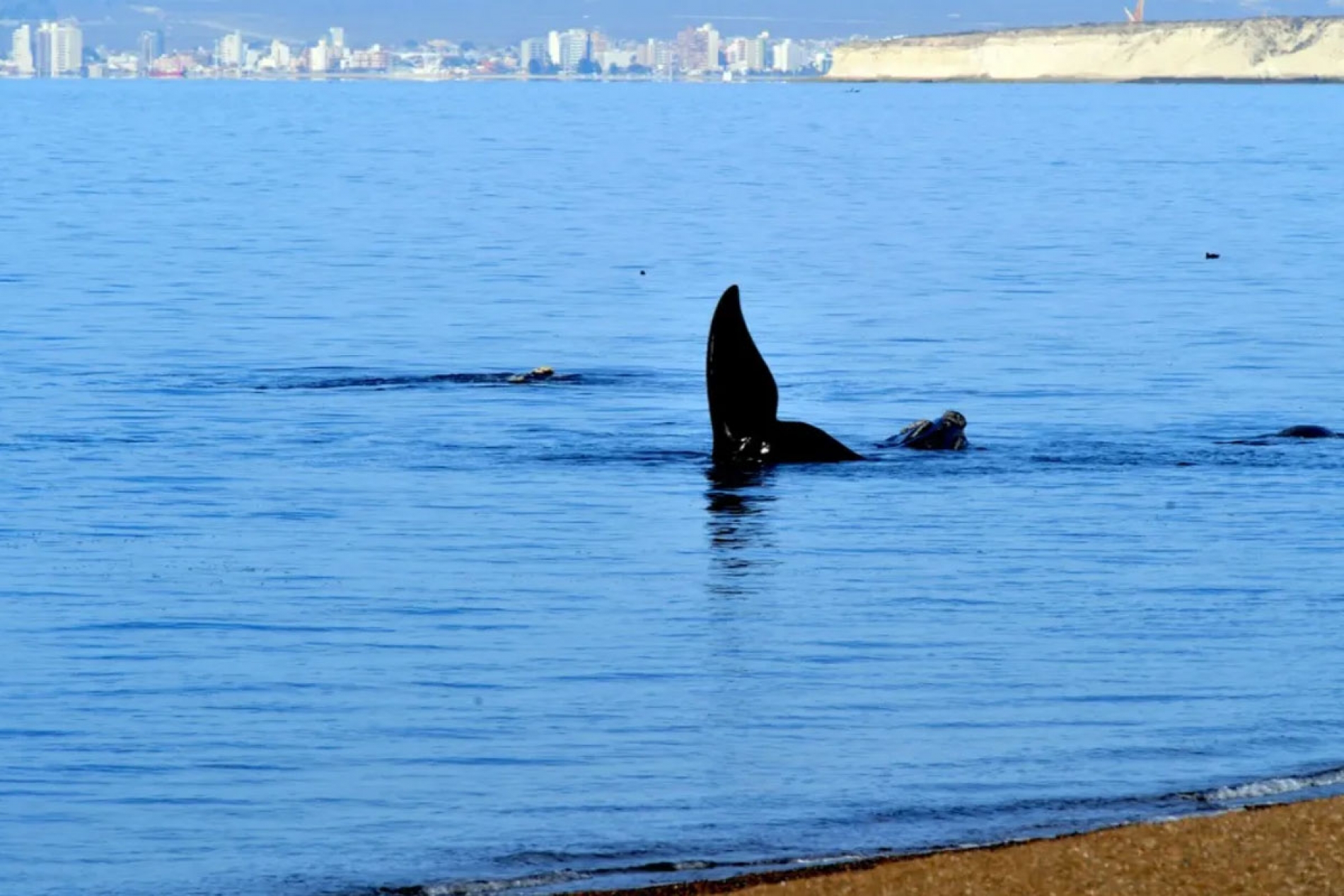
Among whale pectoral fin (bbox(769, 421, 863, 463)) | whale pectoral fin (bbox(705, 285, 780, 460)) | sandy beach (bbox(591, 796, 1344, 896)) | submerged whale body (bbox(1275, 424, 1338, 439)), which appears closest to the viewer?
sandy beach (bbox(591, 796, 1344, 896))

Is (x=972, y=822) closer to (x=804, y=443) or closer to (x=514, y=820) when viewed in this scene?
(x=514, y=820)

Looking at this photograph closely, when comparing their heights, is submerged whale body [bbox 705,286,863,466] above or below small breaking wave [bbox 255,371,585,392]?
above

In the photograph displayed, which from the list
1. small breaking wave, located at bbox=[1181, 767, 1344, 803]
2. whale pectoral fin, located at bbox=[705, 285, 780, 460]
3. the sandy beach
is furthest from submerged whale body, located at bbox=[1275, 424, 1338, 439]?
the sandy beach

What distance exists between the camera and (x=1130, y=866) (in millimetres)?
9734

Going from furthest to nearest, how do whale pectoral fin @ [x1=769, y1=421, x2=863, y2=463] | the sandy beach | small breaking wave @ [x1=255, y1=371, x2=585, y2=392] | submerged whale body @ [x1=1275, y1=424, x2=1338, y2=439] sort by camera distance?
small breaking wave @ [x1=255, y1=371, x2=585, y2=392] < submerged whale body @ [x1=1275, y1=424, x2=1338, y2=439] < whale pectoral fin @ [x1=769, y1=421, x2=863, y2=463] < the sandy beach

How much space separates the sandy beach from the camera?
30.9ft

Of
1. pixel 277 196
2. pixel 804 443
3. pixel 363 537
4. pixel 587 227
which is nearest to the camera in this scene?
pixel 363 537

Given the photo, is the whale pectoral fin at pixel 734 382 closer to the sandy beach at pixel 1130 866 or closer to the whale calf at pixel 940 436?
the whale calf at pixel 940 436

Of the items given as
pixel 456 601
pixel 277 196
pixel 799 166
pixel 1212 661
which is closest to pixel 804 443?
pixel 456 601

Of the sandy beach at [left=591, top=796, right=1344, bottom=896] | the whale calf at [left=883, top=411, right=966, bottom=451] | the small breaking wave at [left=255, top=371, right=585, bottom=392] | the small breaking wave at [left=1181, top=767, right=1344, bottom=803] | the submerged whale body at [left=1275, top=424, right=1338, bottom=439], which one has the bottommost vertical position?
the small breaking wave at [left=255, top=371, right=585, bottom=392]

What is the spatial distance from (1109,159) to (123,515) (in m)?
97.4

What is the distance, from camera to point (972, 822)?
11539 mm

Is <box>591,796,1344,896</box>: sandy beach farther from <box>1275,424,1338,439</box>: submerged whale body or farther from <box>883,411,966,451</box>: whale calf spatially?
<box>1275,424,1338,439</box>: submerged whale body

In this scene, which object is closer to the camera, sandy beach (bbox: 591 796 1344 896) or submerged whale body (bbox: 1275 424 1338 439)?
sandy beach (bbox: 591 796 1344 896)
